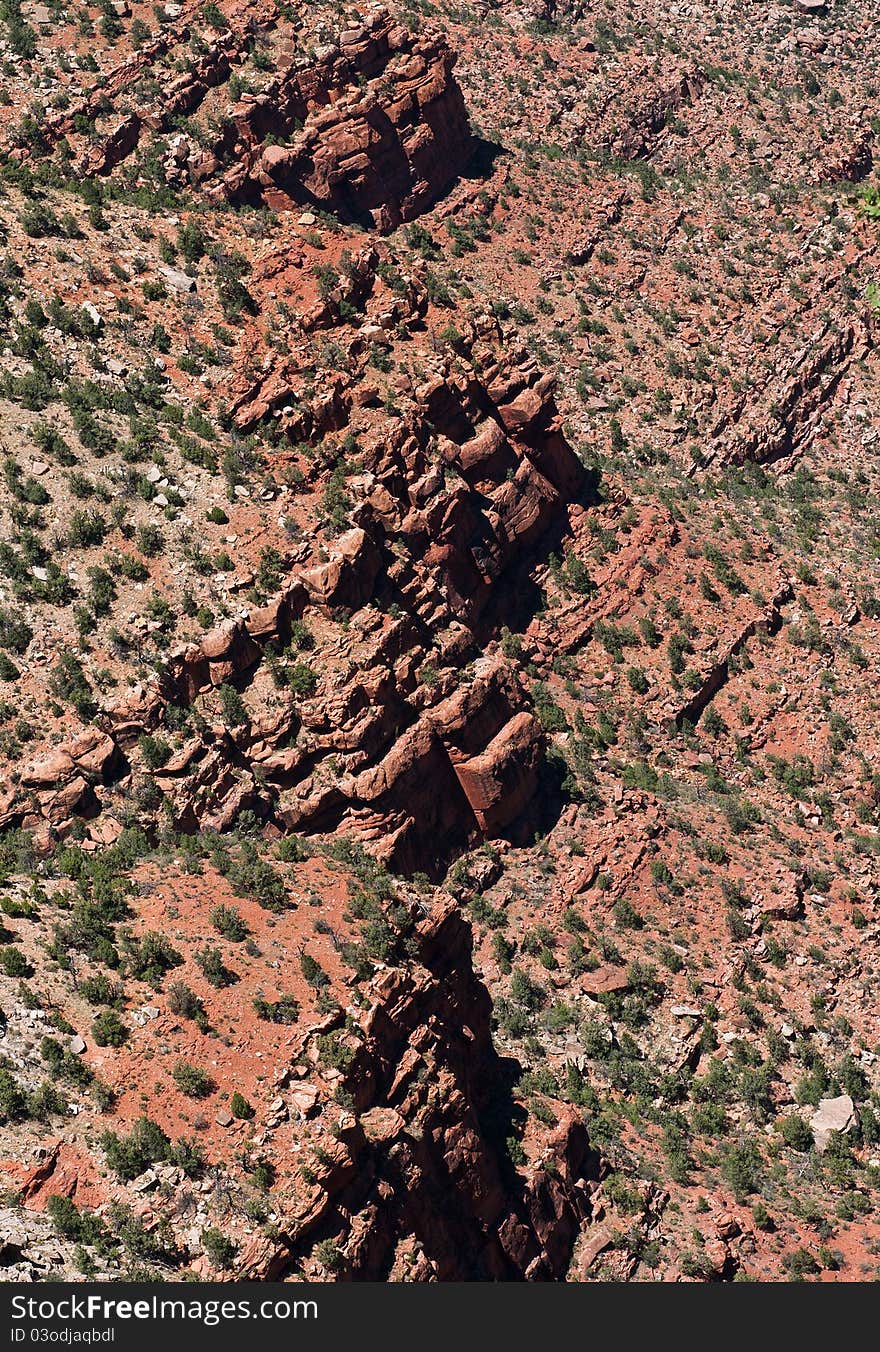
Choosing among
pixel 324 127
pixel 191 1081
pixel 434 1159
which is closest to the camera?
pixel 191 1081

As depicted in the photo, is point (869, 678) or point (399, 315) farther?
point (869, 678)

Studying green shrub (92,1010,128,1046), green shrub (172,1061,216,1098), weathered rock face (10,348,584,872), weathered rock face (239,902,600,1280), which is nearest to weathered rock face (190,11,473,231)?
weathered rock face (10,348,584,872)

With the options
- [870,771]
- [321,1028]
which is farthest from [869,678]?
[321,1028]

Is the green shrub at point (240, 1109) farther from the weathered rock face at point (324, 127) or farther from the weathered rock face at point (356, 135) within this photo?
the weathered rock face at point (356, 135)

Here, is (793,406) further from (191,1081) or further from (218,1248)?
(218,1248)

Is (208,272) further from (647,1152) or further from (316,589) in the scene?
(647,1152)

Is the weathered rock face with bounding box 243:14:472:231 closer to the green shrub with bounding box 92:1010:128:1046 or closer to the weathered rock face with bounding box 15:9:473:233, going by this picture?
the weathered rock face with bounding box 15:9:473:233

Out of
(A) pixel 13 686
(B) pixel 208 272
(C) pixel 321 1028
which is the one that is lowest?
(C) pixel 321 1028

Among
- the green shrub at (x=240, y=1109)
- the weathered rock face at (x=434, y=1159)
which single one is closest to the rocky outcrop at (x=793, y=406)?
the weathered rock face at (x=434, y=1159)

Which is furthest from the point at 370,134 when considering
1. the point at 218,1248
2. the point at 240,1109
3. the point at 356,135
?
the point at 218,1248
